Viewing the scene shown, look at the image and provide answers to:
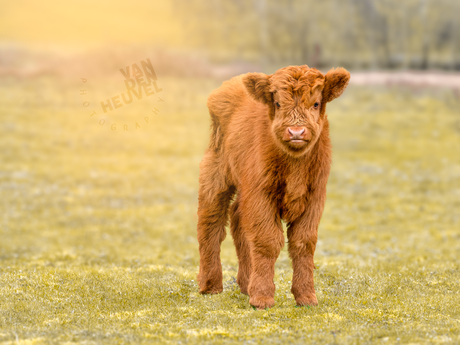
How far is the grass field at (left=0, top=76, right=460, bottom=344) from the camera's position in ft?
23.7

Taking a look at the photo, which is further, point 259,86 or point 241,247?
point 241,247

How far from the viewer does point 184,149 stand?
27344mm

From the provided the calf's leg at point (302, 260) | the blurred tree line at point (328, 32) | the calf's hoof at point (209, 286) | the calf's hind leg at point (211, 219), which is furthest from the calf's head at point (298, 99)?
the blurred tree line at point (328, 32)

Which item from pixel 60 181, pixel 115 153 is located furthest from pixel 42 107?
pixel 60 181

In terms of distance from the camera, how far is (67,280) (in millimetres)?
9570

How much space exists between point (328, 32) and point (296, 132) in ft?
125

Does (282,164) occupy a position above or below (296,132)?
below

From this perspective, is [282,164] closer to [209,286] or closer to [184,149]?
[209,286]

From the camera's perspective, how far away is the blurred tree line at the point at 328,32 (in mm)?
41812

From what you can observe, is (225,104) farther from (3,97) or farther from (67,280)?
(3,97)

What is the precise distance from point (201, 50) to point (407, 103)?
16304mm

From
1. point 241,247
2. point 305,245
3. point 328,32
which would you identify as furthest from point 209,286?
point 328,32

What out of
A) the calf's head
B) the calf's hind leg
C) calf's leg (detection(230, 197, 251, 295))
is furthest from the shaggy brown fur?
calf's leg (detection(230, 197, 251, 295))

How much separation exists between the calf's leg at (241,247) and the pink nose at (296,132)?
7.34 feet
